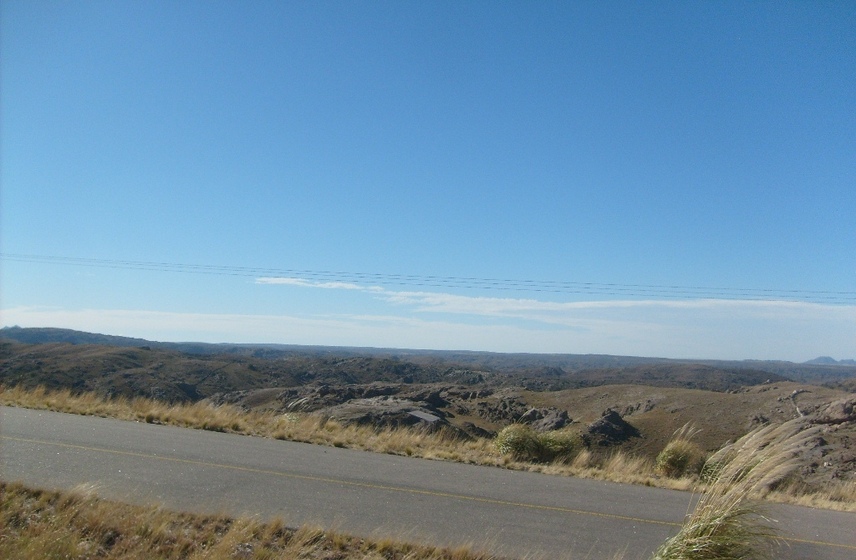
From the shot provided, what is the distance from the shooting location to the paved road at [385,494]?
764 cm

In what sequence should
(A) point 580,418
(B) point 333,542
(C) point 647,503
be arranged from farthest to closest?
(A) point 580,418 → (C) point 647,503 → (B) point 333,542

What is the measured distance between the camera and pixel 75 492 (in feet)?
26.0

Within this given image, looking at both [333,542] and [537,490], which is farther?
A: [537,490]

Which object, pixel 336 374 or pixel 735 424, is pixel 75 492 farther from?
pixel 336 374

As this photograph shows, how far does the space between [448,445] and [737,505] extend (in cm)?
980

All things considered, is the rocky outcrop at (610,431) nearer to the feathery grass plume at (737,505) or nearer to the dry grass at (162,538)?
the dry grass at (162,538)

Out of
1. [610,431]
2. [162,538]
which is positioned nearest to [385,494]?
[162,538]

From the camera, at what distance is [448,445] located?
14.8 meters

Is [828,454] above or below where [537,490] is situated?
below

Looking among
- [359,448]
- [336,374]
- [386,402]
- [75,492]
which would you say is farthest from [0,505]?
[336,374]

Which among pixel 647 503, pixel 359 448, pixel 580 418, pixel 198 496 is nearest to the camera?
pixel 198 496

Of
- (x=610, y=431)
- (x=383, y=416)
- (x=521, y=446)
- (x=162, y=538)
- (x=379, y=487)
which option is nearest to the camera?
(x=162, y=538)

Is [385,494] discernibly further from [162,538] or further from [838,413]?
[838,413]

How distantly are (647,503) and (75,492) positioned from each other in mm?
8148
